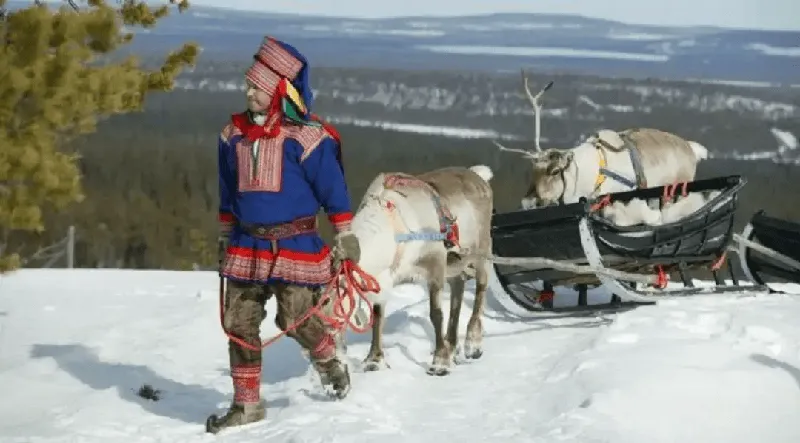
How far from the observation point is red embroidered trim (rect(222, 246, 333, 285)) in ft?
20.5

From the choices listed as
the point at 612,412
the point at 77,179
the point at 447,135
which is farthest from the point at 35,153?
the point at 447,135

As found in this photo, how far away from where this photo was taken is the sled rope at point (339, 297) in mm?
6418

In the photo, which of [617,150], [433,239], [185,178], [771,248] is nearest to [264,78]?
[433,239]

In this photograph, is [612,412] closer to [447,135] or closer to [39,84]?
[39,84]

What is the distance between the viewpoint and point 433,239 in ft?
25.2

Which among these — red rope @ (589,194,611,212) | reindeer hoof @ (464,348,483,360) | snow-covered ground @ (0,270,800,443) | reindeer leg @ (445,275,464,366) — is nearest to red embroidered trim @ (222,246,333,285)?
snow-covered ground @ (0,270,800,443)

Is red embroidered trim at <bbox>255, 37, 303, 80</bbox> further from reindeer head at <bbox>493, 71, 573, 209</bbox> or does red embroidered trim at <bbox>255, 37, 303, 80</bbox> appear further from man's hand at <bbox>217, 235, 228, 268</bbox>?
reindeer head at <bbox>493, 71, 573, 209</bbox>

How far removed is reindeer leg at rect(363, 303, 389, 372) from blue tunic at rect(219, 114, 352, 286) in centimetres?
150

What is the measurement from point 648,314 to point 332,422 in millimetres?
2752

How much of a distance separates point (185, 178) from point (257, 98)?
202ft

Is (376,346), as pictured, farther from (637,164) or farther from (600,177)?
(637,164)

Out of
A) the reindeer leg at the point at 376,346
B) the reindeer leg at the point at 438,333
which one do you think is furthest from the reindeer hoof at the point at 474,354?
the reindeer leg at the point at 376,346

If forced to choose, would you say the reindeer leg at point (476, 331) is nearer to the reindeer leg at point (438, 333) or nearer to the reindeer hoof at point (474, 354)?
the reindeer hoof at point (474, 354)

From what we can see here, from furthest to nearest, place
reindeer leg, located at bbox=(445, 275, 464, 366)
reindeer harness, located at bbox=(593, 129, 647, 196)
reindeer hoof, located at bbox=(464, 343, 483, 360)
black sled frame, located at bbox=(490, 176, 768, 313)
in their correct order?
reindeer harness, located at bbox=(593, 129, 647, 196)
black sled frame, located at bbox=(490, 176, 768, 313)
reindeer hoof, located at bbox=(464, 343, 483, 360)
reindeer leg, located at bbox=(445, 275, 464, 366)
